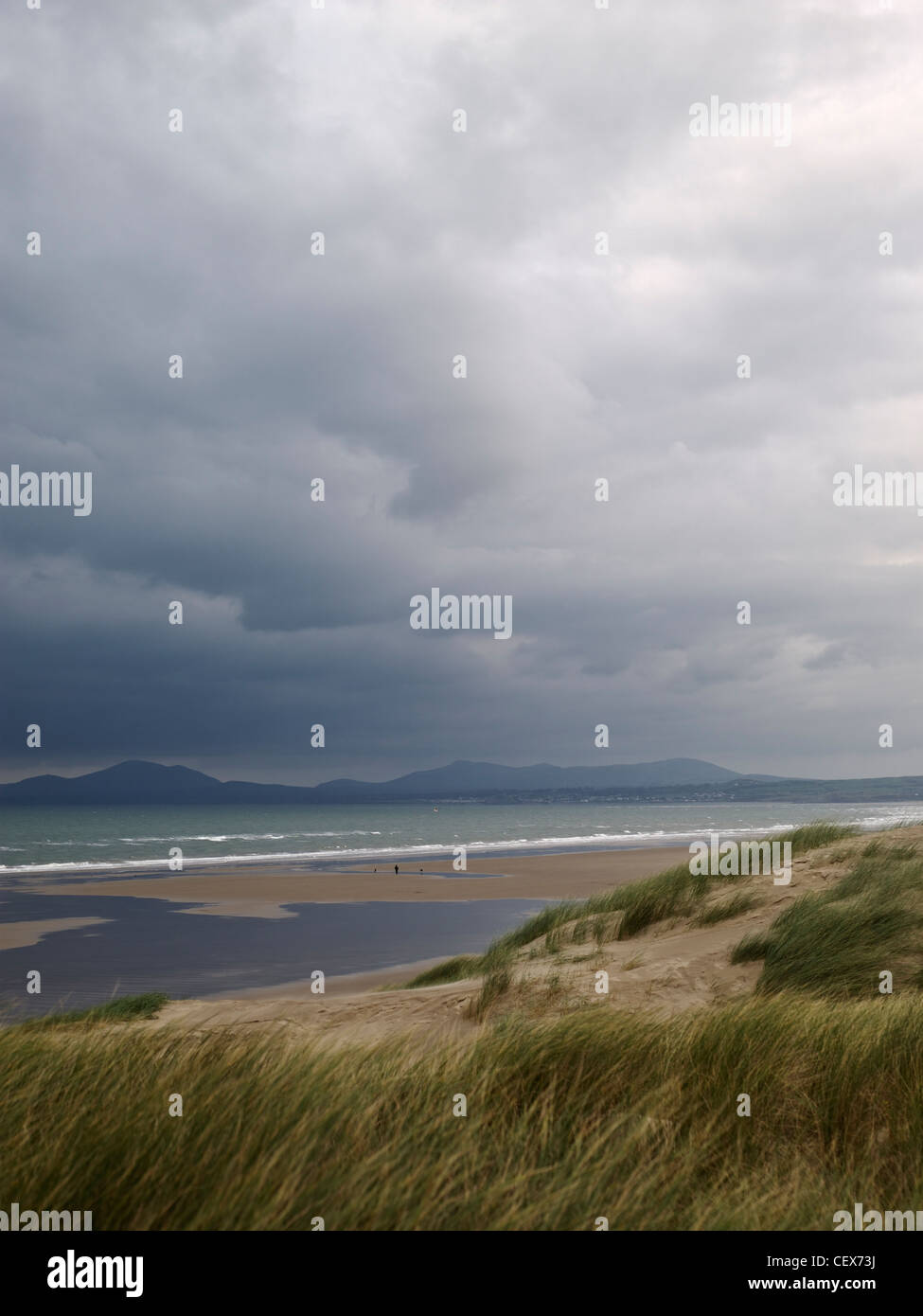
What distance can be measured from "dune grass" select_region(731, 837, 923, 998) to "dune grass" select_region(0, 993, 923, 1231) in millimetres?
2263

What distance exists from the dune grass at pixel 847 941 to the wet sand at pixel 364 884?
13593 millimetres

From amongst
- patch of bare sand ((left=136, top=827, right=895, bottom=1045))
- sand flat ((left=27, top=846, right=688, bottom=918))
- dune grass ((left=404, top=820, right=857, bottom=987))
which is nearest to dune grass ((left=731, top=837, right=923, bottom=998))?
patch of bare sand ((left=136, top=827, right=895, bottom=1045))

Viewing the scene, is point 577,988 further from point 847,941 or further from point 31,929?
point 31,929

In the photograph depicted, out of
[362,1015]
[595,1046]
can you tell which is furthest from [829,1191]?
[362,1015]

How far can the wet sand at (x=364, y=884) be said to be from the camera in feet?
90.1

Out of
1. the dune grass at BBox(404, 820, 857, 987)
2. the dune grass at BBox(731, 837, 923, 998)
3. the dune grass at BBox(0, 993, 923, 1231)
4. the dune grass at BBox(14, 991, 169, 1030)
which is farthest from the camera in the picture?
the dune grass at BBox(404, 820, 857, 987)

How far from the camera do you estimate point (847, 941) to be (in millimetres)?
8750

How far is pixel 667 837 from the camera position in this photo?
5919cm

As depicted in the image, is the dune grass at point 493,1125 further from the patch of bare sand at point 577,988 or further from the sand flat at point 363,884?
the sand flat at point 363,884

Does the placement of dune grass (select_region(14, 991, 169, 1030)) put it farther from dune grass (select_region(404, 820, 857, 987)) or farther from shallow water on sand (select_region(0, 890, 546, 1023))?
dune grass (select_region(404, 820, 857, 987))

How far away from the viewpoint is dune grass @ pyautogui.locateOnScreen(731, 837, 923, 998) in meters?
8.12

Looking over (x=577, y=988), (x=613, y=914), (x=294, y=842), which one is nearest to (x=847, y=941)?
(x=577, y=988)

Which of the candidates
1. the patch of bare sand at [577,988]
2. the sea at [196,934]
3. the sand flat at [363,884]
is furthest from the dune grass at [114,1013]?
the sand flat at [363,884]
